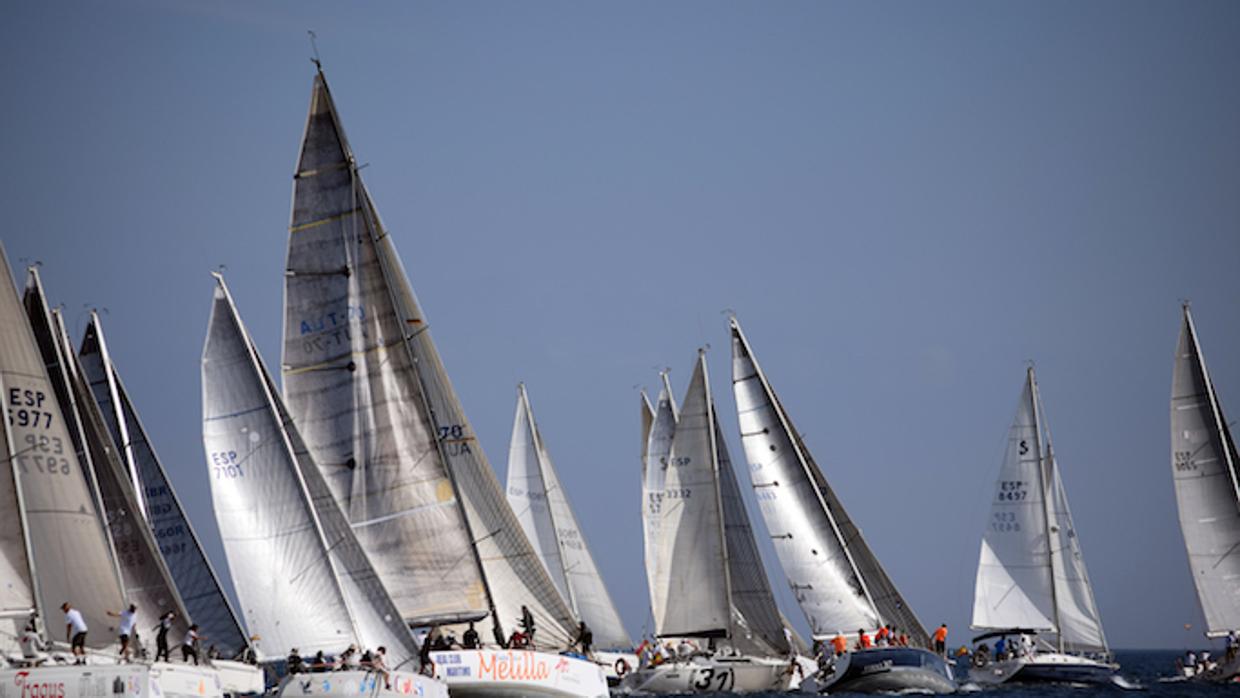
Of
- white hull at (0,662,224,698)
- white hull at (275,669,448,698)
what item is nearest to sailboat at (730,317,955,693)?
white hull at (275,669,448,698)

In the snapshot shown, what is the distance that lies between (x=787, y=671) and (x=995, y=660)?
311 inches

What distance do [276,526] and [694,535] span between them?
18.8 m

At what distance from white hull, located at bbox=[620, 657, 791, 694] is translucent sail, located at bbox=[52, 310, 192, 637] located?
15.3 meters

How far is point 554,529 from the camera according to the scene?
60562 mm

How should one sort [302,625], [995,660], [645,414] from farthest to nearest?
1. [645,414]
2. [995,660]
3. [302,625]

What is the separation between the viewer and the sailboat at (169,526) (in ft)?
134

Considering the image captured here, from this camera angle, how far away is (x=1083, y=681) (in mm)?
51969

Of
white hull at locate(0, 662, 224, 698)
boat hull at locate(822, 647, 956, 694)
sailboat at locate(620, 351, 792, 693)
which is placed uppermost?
sailboat at locate(620, 351, 792, 693)

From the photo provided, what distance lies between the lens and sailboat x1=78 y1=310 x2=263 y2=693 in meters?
40.8

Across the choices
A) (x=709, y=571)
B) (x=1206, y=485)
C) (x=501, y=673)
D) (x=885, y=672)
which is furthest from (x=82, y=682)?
(x=1206, y=485)

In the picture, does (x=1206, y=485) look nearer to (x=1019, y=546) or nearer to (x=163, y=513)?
(x=1019, y=546)

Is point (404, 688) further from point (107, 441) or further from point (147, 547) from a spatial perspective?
point (107, 441)

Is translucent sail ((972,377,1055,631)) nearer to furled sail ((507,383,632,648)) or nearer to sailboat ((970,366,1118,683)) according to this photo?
sailboat ((970,366,1118,683))

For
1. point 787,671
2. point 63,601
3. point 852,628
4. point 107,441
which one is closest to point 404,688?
point 63,601
